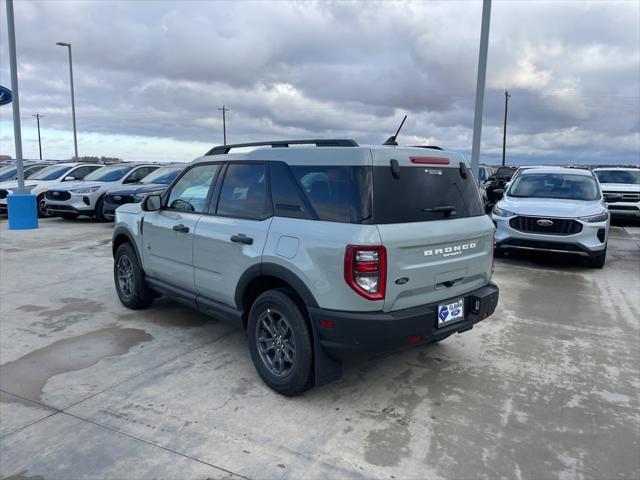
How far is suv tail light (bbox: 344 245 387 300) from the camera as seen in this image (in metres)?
3.04

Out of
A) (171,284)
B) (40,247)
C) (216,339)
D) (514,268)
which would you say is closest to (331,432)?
(216,339)

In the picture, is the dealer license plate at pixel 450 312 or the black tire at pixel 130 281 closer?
the dealer license plate at pixel 450 312

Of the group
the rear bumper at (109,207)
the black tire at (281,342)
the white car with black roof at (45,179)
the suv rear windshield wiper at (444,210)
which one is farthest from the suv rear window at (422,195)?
the white car with black roof at (45,179)

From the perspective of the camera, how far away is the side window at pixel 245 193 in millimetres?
3820

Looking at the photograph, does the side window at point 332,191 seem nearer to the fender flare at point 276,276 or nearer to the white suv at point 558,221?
the fender flare at point 276,276

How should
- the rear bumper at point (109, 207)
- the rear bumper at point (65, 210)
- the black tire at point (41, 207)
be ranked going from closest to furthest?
the rear bumper at point (109, 207) < the rear bumper at point (65, 210) < the black tire at point (41, 207)

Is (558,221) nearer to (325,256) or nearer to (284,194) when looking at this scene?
(284,194)

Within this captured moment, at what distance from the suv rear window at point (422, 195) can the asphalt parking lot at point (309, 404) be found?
49.2 inches

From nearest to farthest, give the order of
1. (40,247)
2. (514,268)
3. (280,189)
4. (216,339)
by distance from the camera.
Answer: (280,189)
(216,339)
(514,268)
(40,247)

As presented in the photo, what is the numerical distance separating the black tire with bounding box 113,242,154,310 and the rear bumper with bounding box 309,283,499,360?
2.91 metres

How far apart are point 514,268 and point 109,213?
1006 cm

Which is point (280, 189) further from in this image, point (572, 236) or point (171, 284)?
point (572, 236)

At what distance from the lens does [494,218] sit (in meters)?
8.47

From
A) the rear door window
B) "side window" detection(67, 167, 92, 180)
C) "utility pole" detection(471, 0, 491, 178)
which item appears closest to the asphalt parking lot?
the rear door window
